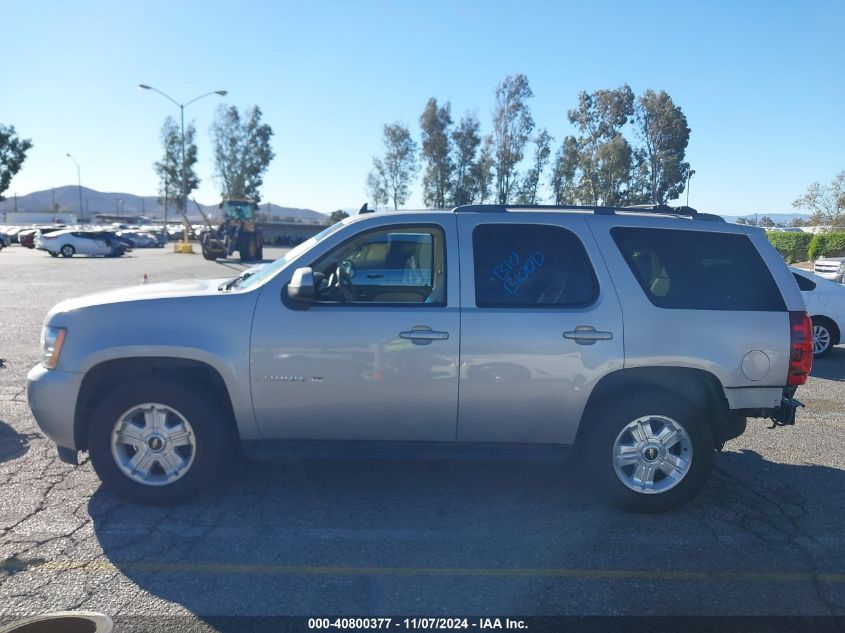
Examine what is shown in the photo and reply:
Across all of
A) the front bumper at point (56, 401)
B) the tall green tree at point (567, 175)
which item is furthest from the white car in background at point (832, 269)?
the front bumper at point (56, 401)

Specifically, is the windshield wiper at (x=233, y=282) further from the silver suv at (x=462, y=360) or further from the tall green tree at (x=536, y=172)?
the tall green tree at (x=536, y=172)

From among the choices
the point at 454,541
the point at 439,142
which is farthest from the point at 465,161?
the point at 454,541

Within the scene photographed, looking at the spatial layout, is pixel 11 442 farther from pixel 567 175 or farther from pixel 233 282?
pixel 567 175

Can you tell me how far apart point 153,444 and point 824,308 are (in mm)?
9402

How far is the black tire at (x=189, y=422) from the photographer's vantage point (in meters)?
4.49

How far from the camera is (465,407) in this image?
449 cm

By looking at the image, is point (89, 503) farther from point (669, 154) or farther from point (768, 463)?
point (669, 154)

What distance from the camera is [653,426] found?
4.66 meters

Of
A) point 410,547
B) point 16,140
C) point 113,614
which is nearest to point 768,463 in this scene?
point 410,547

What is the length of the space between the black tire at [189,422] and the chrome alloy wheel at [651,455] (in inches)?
104

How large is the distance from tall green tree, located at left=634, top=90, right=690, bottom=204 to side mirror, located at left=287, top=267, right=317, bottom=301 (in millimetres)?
24108

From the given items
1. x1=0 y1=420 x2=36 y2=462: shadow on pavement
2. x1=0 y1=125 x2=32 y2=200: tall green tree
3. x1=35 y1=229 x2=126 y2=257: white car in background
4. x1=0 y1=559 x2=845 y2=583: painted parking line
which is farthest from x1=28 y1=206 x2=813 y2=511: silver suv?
x1=0 y1=125 x2=32 y2=200: tall green tree

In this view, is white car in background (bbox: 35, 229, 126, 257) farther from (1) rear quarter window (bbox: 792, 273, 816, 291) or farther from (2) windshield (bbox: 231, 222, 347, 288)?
(2) windshield (bbox: 231, 222, 347, 288)

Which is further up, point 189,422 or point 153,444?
point 189,422
